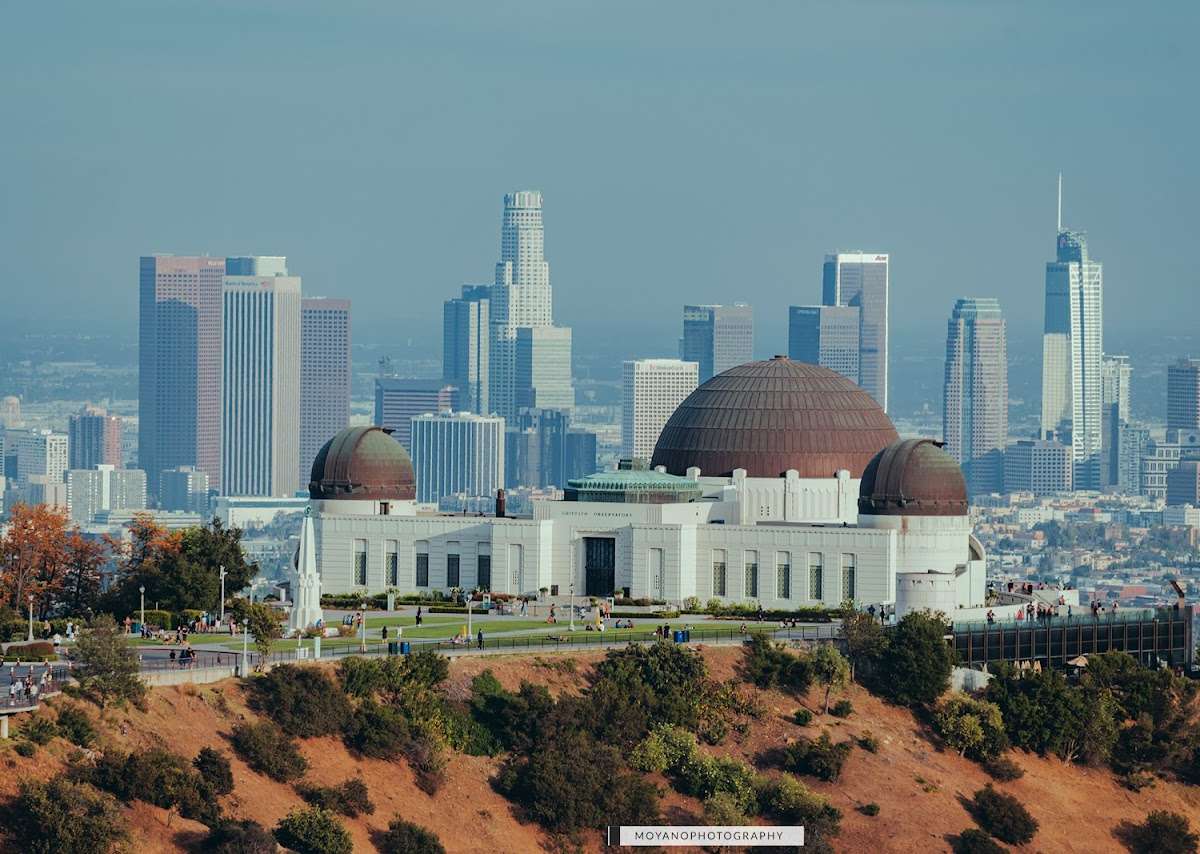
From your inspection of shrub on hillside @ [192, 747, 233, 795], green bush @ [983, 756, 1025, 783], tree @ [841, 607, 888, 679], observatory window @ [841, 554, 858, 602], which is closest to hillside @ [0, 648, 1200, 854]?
green bush @ [983, 756, 1025, 783]

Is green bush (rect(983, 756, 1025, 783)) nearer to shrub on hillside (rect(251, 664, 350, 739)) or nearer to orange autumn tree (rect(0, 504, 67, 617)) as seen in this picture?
shrub on hillside (rect(251, 664, 350, 739))

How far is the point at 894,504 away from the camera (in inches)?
4855

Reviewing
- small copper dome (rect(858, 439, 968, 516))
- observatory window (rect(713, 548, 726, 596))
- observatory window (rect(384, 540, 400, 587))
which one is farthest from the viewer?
observatory window (rect(384, 540, 400, 587))

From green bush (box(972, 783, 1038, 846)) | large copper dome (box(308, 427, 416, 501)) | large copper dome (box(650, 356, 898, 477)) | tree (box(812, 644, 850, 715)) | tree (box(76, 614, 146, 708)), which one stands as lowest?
green bush (box(972, 783, 1038, 846))

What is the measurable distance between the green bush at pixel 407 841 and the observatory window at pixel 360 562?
146 ft

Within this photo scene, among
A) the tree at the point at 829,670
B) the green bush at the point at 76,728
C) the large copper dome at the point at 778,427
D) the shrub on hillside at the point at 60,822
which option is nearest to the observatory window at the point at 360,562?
the large copper dome at the point at 778,427

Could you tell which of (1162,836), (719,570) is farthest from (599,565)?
(1162,836)

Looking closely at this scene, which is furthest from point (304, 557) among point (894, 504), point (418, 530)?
point (894, 504)

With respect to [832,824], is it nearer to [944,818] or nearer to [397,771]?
[944,818]

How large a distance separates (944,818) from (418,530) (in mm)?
40255

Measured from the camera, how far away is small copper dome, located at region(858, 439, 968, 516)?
4843 inches

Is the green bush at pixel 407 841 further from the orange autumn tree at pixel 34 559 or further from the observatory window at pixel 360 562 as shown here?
the observatory window at pixel 360 562

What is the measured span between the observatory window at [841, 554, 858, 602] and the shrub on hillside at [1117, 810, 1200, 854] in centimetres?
2465

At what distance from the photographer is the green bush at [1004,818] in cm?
9638
